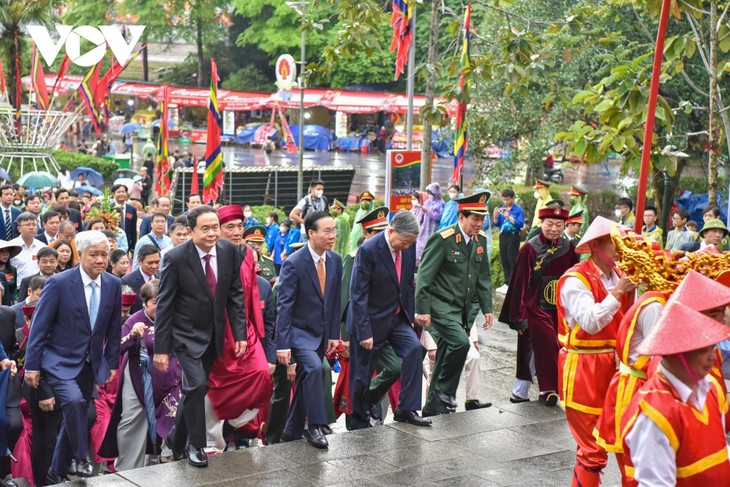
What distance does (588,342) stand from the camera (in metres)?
6.80

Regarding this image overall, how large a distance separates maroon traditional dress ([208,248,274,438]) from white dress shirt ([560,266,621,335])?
253cm

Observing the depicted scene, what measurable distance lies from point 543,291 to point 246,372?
119 inches

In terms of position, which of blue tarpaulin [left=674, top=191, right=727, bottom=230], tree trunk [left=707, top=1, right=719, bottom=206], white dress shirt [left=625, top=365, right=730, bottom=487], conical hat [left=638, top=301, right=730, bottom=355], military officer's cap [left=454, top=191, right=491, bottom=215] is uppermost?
tree trunk [left=707, top=1, right=719, bottom=206]

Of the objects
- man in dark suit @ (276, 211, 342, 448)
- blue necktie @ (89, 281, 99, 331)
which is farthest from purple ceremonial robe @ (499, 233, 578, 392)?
blue necktie @ (89, 281, 99, 331)

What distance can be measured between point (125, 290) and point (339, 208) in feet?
28.5

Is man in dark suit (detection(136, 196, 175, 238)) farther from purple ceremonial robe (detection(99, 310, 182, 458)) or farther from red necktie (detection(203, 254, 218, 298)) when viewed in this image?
red necktie (detection(203, 254, 218, 298))

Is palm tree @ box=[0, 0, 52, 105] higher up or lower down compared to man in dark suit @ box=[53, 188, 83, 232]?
higher up

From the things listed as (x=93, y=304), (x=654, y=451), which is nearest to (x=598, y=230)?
(x=654, y=451)

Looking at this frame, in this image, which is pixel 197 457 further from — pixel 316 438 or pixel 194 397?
pixel 316 438

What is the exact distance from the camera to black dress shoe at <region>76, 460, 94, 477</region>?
7690 millimetres

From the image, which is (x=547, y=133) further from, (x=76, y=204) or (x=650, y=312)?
(x=650, y=312)

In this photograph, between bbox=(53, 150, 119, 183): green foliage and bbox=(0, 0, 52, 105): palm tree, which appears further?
bbox=(53, 150, 119, 183): green foliage

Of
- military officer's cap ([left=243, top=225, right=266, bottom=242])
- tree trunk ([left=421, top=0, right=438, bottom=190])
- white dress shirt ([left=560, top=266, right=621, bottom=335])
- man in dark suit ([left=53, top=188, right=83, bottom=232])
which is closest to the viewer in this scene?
white dress shirt ([left=560, top=266, right=621, bottom=335])

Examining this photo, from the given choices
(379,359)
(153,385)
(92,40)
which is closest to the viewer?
(153,385)
